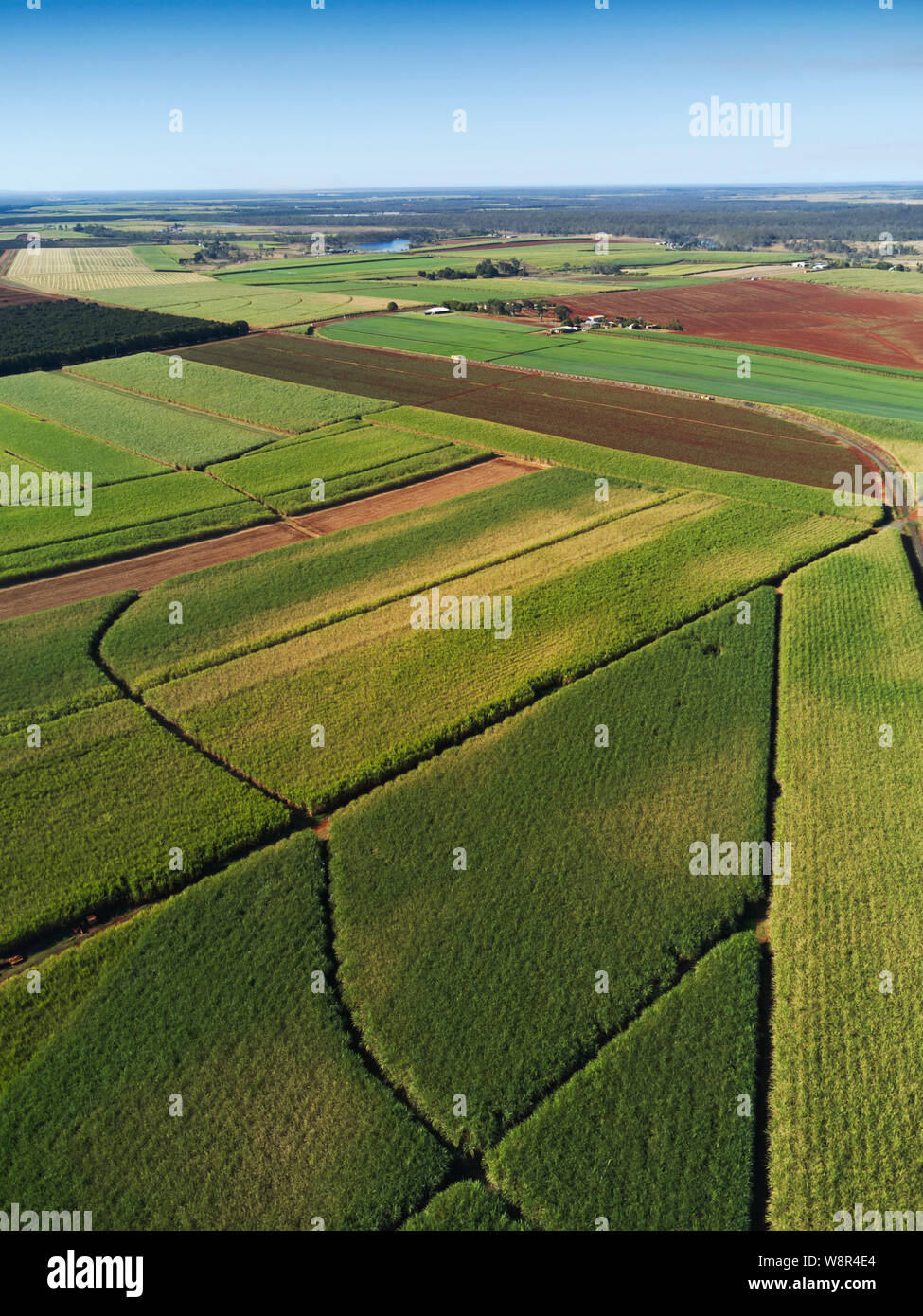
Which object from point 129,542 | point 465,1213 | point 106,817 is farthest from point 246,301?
point 465,1213

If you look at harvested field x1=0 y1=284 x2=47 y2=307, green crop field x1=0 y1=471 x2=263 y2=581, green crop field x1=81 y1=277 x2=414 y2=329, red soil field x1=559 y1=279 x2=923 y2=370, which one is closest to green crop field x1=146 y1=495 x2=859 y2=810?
green crop field x1=0 y1=471 x2=263 y2=581

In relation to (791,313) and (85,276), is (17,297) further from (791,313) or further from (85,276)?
(791,313)

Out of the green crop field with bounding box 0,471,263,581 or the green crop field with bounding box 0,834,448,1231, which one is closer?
the green crop field with bounding box 0,834,448,1231

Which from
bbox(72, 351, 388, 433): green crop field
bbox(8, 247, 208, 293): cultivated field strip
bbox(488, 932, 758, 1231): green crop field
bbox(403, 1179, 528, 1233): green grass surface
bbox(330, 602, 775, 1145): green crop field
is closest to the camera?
bbox(403, 1179, 528, 1233): green grass surface

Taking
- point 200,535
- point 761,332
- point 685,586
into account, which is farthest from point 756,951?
point 761,332

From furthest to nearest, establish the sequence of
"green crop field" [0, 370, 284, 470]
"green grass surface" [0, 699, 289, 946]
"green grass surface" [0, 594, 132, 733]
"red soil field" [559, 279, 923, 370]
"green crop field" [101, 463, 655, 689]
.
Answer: "red soil field" [559, 279, 923, 370], "green crop field" [0, 370, 284, 470], "green crop field" [101, 463, 655, 689], "green grass surface" [0, 594, 132, 733], "green grass surface" [0, 699, 289, 946]

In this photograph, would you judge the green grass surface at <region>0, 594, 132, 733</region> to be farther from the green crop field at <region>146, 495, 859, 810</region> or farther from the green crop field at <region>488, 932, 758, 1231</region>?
the green crop field at <region>488, 932, 758, 1231</region>
